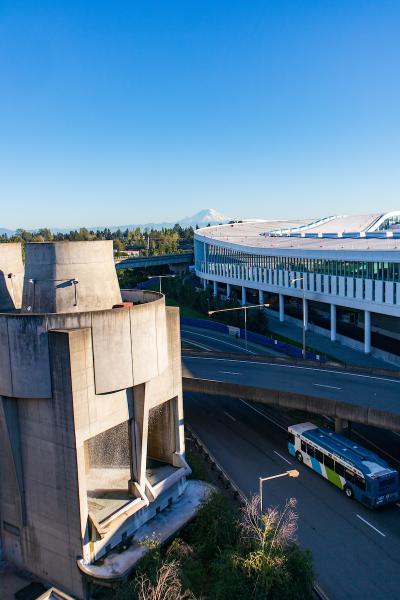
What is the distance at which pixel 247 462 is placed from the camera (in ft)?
111

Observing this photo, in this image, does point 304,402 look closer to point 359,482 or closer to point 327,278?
point 359,482

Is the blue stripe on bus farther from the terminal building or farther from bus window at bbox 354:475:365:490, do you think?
the terminal building

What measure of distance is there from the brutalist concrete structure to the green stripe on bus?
9.82 metres

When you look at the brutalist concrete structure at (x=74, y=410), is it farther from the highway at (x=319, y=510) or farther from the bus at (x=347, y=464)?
the bus at (x=347, y=464)

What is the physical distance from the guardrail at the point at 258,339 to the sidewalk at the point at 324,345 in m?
3.04

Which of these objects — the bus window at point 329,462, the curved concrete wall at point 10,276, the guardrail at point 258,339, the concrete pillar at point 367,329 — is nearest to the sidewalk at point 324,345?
the concrete pillar at point 367,329

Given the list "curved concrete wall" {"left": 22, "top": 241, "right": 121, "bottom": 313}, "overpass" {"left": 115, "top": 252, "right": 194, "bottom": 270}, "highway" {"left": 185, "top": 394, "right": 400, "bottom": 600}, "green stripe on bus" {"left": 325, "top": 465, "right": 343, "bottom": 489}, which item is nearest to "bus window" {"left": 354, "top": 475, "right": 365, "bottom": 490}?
"highway" {"left": 185, "top": 394, "right": 400, "bottom": 600}

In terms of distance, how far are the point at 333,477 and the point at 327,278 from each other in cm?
4023

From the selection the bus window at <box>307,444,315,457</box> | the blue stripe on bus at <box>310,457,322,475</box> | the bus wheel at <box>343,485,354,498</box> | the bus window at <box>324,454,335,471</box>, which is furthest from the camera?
the bus window at <box>307,444,315,457</box>

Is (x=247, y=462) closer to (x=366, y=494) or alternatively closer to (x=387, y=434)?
(x=366, y=494)

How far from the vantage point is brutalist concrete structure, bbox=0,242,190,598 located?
75.8ft

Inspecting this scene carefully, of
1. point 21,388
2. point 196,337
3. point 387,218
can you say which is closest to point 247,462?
point 21,388

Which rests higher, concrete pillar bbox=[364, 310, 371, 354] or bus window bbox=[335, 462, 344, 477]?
concrete pillar bbox=[364, 310, 371, 354]

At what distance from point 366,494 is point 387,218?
112 m
